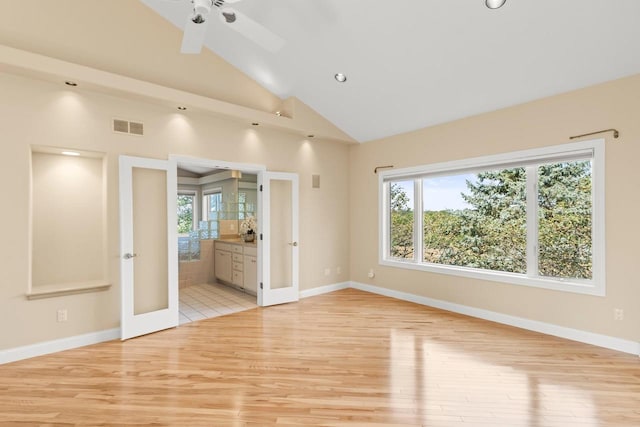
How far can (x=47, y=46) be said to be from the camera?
3.11 metres

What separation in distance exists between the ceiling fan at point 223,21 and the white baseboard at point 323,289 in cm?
374

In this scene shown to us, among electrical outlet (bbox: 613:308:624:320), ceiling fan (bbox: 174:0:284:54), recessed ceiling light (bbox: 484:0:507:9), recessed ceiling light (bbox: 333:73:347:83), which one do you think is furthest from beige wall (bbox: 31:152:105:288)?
electrical outlet (bbox: 613:308:624:320)

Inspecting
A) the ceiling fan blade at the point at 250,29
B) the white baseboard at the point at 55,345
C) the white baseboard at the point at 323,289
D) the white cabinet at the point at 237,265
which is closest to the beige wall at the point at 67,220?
the white baseboard at the point at 55,345

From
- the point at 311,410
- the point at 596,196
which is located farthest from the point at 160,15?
the point at 596,196

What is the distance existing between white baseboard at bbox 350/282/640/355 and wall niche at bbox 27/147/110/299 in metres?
4.18

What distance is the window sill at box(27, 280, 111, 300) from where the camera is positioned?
3.08 meters

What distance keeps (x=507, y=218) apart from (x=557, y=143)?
1.04 metres

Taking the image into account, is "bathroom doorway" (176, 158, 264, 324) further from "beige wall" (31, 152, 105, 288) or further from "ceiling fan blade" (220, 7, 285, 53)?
"ceiling fan blade" (220, 7, 285, 53)

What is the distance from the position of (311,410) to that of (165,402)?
1076 mm

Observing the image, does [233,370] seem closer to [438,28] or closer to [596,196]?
[438,28]

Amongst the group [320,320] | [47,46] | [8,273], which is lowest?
[320,320]

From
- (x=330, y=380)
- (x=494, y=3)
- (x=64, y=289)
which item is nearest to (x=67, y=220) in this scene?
(x=64, y=289)

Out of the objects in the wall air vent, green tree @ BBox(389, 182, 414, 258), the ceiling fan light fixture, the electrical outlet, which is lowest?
the electrical outlet

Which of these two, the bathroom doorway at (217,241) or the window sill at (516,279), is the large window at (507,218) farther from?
the bathroom doorway at (217,241)
